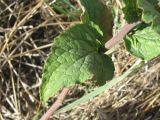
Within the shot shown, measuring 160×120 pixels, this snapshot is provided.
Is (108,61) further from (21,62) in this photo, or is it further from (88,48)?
(21,62)

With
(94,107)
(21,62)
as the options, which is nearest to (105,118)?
(94,107)

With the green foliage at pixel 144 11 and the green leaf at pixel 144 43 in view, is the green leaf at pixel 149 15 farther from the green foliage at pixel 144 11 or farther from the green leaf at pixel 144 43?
the green leaf at pixel 144 43

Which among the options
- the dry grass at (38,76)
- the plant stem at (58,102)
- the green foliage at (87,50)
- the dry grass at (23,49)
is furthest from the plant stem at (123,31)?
the dry grass at (23,49)

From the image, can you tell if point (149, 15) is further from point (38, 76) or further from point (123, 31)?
point (38, 76)

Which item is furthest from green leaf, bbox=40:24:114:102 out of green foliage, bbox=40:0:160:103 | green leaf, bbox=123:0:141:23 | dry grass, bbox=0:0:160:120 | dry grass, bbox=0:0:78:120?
dry grass, bbox=0:0:78:120

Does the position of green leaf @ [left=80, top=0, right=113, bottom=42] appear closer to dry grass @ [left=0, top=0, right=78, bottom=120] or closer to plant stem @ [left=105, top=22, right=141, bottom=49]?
plant stem @ [left=105, top=22, right=141, bottom=49]

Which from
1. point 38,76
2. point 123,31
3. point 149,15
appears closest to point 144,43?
point 123,31
